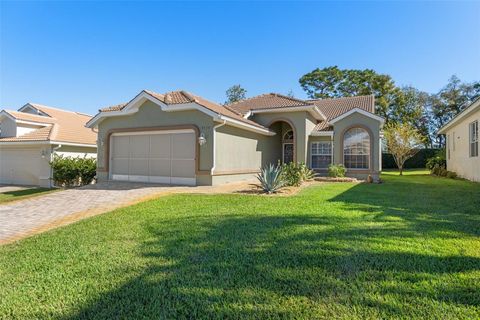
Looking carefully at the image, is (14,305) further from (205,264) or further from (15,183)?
(15,183)

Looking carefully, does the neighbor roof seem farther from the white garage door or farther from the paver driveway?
the white garage door

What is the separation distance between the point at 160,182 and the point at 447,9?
18377 millimetres

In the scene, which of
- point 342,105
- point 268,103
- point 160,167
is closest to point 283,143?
point 268,103

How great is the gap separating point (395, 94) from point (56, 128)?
46.6 meters

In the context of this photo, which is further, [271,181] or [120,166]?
[120,166]

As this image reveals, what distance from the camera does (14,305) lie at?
3.54 m

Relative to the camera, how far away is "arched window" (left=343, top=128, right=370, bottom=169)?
65.2ft

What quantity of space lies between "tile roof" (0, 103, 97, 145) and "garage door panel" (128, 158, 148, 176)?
7841 millimetres

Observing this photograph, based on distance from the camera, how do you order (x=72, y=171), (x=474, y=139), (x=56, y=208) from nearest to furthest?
(x=56, y=208)
(x=474, y=139)
(x=72, y=171)

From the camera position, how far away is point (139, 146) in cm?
1770

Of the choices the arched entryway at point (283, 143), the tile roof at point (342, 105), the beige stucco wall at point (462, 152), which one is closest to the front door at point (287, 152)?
the arched entryway at point (283, 143)

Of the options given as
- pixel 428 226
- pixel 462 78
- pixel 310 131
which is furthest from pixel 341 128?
pixel 462 78

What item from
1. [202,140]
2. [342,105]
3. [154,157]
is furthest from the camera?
[342,105]

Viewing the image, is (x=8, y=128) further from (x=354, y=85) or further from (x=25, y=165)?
(x=354, y=85)
